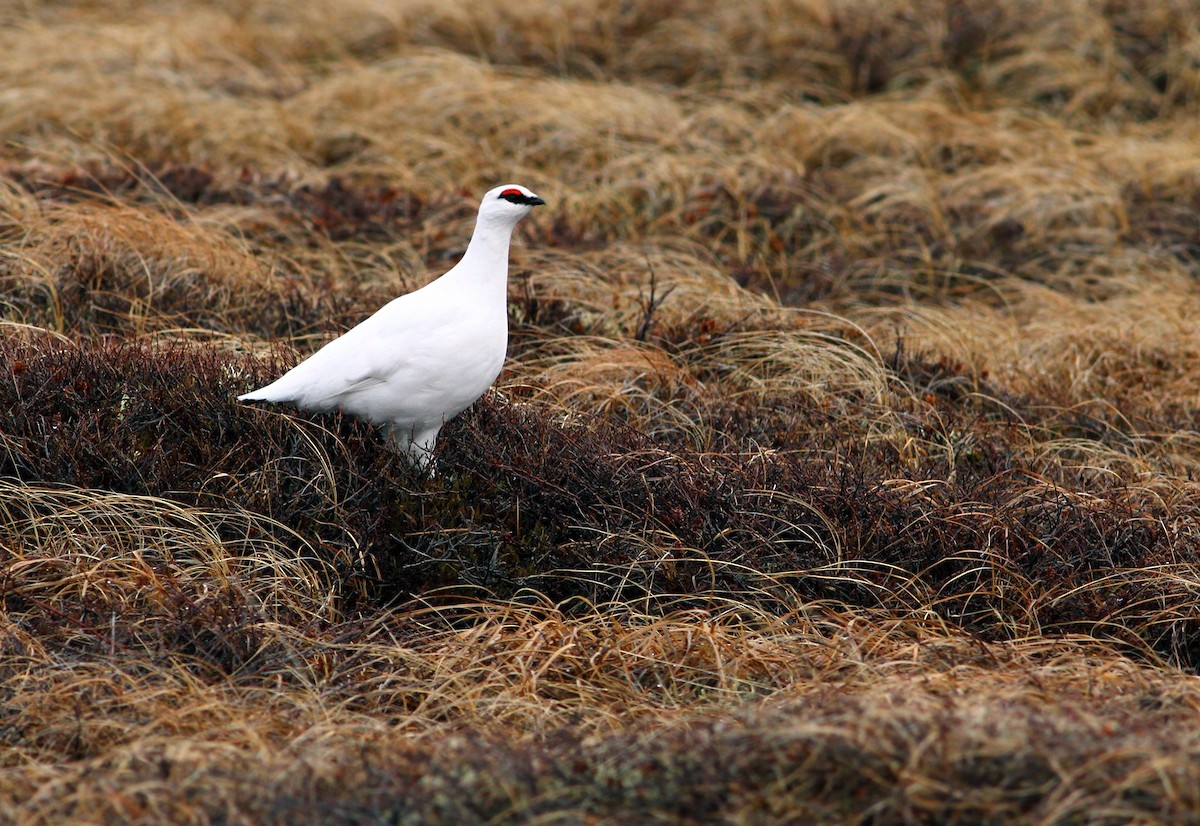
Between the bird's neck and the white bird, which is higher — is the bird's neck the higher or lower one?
the higher one

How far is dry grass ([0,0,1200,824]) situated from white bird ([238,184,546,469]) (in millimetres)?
185

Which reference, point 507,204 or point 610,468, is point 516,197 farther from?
point 610,468

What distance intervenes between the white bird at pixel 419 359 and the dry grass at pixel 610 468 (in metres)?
0.18

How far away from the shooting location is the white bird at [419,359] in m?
3.59

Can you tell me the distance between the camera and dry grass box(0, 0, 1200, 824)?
2.59 metres

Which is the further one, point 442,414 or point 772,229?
point 772,229

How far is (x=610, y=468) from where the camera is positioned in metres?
3.89

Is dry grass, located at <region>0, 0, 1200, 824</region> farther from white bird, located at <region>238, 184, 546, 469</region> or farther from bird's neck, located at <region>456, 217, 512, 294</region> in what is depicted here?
bird's neck, located at <region>456, 217, 512, 294</region>

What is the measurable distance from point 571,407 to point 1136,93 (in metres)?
5.79

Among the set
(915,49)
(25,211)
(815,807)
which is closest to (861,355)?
(815,807)

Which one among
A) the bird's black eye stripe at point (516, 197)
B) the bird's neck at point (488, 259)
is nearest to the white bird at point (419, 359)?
the bird's neck at point (488, 259)

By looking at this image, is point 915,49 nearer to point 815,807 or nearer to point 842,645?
point 842,645

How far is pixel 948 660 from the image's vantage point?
129 inches

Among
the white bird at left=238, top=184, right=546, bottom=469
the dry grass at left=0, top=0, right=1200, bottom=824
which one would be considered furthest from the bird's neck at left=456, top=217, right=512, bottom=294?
the dry grass at left=0, top=0, right=1200, bottom=824
